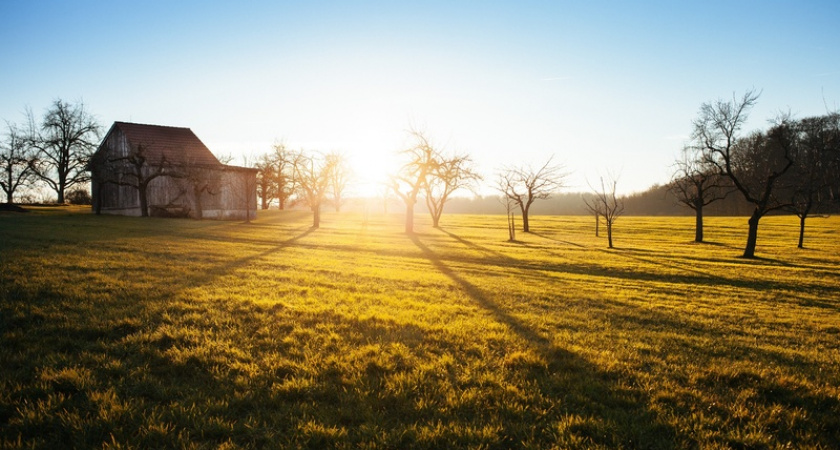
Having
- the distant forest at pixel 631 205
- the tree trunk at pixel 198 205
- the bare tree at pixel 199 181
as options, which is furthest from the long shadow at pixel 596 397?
the tree trunk at pixel 198 205

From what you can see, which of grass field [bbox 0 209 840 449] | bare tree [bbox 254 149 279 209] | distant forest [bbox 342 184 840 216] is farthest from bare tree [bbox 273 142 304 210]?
grass field [bbox 0 209 840 449]

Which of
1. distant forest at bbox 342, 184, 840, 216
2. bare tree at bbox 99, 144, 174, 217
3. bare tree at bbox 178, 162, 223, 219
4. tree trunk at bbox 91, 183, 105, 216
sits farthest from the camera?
distant forest at bbox 342, 184, 840, 216

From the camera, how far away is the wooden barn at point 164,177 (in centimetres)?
3875

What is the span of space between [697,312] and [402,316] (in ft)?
26.4

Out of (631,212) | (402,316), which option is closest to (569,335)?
(402,316)

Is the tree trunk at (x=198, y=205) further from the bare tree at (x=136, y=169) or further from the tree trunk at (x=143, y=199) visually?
the tree trunk at (x=143, y=199)

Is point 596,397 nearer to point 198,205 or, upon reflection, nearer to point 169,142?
point 198,205

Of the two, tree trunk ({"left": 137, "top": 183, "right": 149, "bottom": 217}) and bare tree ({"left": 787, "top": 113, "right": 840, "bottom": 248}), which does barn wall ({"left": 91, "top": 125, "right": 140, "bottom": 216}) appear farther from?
bare tree ({"left": 787, "top": 113, "right": 840, "bottom": 248})

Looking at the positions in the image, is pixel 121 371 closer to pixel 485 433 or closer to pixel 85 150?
pixel 485 433

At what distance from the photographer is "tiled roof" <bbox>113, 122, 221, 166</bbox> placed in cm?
4091

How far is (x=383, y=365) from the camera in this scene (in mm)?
5230

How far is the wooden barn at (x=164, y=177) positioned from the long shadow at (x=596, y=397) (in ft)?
136

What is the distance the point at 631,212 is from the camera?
100 m

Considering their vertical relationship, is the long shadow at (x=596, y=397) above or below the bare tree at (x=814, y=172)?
below
